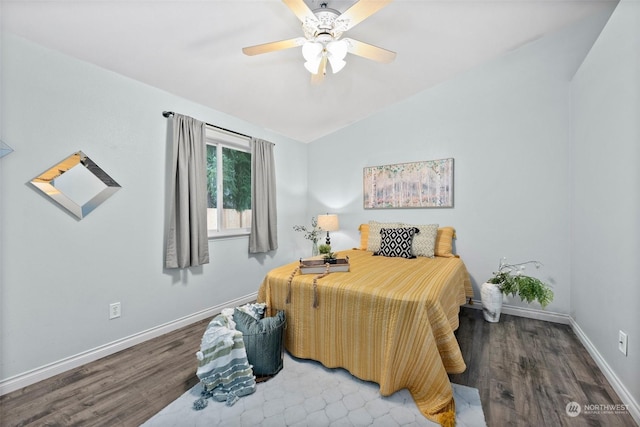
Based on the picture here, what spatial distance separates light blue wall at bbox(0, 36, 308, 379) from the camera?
1.85 meters

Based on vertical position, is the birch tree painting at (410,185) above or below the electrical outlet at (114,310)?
above

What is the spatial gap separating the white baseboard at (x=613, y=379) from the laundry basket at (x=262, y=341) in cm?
208

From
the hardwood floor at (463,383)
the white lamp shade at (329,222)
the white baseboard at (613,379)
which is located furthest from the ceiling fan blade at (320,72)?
the white baseboard at (613,379)

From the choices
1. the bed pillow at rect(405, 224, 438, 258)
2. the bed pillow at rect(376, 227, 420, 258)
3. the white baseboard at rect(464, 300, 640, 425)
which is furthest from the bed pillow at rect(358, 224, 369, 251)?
the white baseboard at rect(464, 300, 640, 425)

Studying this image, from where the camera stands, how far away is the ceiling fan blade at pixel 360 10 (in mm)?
1582

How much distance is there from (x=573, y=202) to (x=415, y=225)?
1552 mm

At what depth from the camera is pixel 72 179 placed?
82.8 inches

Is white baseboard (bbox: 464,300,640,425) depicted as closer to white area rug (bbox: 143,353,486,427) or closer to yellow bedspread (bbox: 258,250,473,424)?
white area rug (bbox: 143,353,486,427)

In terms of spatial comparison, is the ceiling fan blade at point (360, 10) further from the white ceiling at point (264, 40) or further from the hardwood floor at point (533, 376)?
the hardwood floor at point (533, 376)

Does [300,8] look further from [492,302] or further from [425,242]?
[492,302]

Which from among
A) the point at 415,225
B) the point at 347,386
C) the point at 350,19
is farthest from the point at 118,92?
the point at 415,225

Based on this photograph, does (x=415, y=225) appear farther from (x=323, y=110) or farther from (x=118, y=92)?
(x=118, y=92)

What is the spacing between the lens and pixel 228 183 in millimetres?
3508

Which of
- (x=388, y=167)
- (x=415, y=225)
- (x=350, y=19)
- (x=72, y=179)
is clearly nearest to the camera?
(x=350, y=19)
